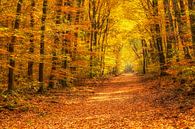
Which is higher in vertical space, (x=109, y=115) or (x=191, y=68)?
(x=191, y=68)

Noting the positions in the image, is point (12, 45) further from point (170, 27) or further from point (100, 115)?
point (170, 27)

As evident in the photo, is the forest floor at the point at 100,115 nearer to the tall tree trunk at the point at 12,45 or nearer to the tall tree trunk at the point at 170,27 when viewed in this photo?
the tall tree trunk at the point at 12,45

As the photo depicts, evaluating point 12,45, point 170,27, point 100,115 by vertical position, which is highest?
point 170,27

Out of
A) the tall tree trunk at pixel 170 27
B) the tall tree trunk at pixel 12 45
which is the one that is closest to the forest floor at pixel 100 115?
the tall tree trunk at pixel 12 45

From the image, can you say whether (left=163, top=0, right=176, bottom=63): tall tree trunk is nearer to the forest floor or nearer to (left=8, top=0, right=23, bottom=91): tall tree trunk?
the forest floor

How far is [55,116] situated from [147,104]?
4.90m

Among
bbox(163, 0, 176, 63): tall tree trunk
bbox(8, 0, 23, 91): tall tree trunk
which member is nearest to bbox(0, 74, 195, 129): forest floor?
bbox(8, 0, 23, 91): tall tree trunk

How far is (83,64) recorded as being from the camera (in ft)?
100

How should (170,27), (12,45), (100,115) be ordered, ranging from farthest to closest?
(170,27), (12,45), (100,115)

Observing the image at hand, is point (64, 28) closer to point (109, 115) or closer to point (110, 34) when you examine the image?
point (109, 115)

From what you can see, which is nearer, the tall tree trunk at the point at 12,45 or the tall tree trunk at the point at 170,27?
the tall tree trunk at the point at 12,45

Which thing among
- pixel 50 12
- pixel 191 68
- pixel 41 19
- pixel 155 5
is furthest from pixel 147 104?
pixel 155 5

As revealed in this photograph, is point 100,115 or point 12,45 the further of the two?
point 12,45

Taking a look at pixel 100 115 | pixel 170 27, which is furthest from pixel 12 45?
pixel 170 27
